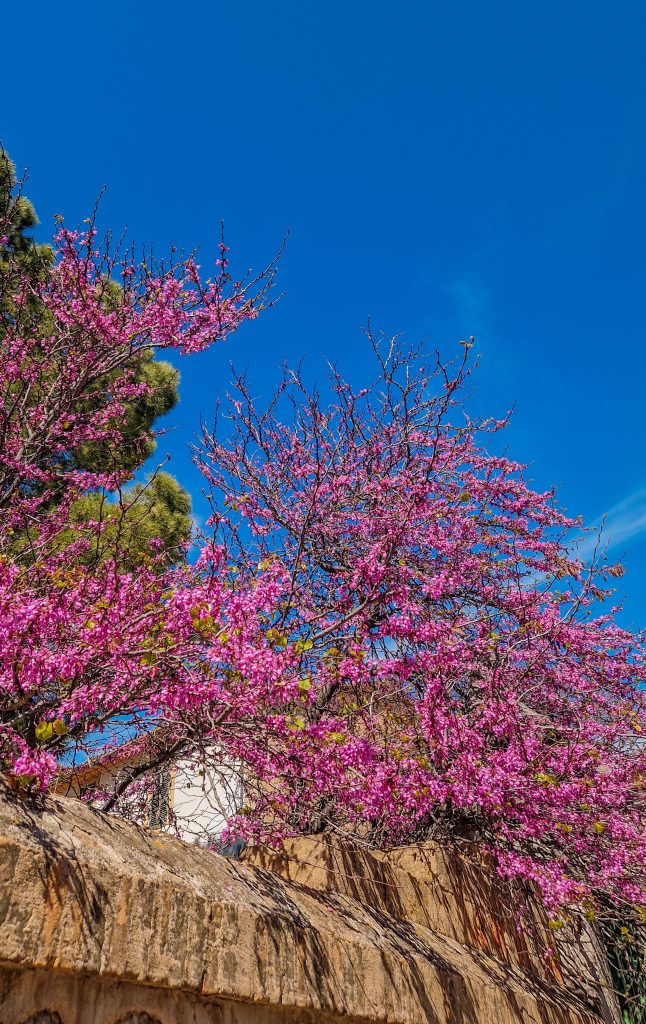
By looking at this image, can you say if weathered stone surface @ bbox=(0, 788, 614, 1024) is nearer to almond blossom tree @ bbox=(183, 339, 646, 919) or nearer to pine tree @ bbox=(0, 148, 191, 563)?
almond blossom tree @ bbox=(183, 339, 646, 919)

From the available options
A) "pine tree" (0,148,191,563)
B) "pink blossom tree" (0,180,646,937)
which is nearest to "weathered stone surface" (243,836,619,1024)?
"pink blossom tree" (0,180,646,937)

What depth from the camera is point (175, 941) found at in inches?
105

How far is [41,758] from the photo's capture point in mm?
Result: 2826

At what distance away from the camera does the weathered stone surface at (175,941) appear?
224 cm

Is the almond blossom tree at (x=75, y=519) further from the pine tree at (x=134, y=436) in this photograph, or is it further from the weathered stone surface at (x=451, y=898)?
the weathered stone surface at (x=451, y=898)

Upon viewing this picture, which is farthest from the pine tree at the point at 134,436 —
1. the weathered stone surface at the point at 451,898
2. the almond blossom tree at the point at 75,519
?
the weathered stone surface at the point at 451,898

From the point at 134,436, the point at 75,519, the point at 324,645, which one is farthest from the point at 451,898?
the point at 134,436

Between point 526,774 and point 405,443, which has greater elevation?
point 405,443

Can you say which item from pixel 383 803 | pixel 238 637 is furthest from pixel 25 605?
pixel 383 803

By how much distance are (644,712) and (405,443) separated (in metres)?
5.72

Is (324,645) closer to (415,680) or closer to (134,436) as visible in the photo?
(415,680)

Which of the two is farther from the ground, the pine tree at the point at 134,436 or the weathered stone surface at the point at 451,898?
the pine tree at the point at 134,436

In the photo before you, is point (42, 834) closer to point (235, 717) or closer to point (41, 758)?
point (41, 758)

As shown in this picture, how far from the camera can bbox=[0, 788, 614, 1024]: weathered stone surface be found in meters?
2.24
